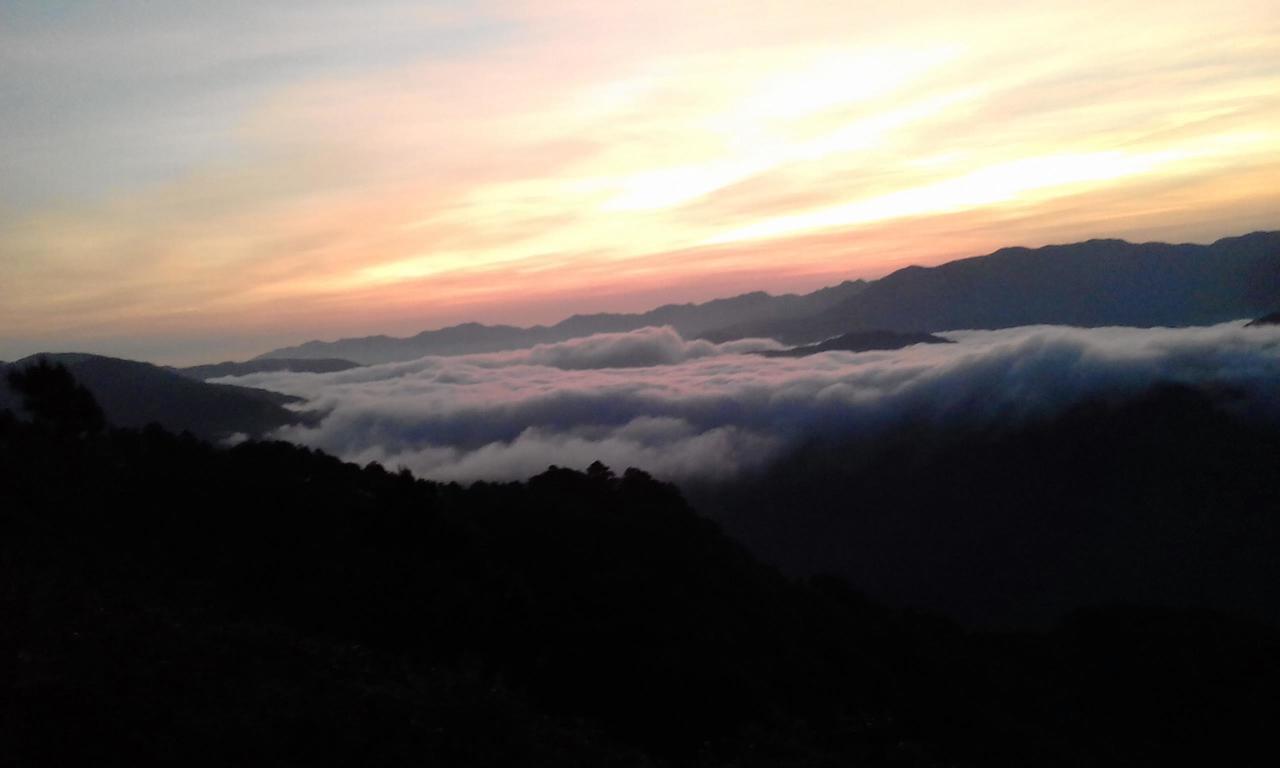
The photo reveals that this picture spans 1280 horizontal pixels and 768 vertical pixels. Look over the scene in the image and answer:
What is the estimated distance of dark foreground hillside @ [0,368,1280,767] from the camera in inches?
560

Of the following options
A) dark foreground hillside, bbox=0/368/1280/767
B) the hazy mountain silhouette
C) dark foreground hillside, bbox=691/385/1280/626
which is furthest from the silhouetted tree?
the hazy mountain silhouette

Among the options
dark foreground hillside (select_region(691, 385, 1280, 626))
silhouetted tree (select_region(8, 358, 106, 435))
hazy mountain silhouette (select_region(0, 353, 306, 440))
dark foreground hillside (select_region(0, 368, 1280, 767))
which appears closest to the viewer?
dark foreground hillside (select_region(0, 368, 1280, 767))

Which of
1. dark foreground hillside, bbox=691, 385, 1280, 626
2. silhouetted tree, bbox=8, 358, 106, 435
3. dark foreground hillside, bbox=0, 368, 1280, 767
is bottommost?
dark foreground hillside, bbox=691, 385, 1280, 626

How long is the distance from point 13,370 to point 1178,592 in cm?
12448

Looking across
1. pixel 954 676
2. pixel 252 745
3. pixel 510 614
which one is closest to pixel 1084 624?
pixel 954 676

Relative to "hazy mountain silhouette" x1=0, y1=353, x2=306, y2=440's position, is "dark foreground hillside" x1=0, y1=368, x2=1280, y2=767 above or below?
below

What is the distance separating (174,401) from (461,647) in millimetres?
159823

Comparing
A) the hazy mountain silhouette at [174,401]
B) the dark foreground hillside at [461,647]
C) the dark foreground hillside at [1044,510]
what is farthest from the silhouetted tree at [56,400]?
the hazy mountain silhouette at [174,401]

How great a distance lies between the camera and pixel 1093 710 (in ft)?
150

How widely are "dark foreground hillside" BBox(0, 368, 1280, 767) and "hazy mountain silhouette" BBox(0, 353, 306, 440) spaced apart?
4791 inches

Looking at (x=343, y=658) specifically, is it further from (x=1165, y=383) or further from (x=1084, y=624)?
(x=1165, y=383)

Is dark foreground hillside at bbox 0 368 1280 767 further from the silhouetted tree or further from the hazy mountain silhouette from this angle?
the hazy mountain silhouette

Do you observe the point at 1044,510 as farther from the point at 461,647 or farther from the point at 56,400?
the point at 56,400

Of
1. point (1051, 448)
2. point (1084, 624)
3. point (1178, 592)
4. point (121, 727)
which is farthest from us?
point (1051, 448)
